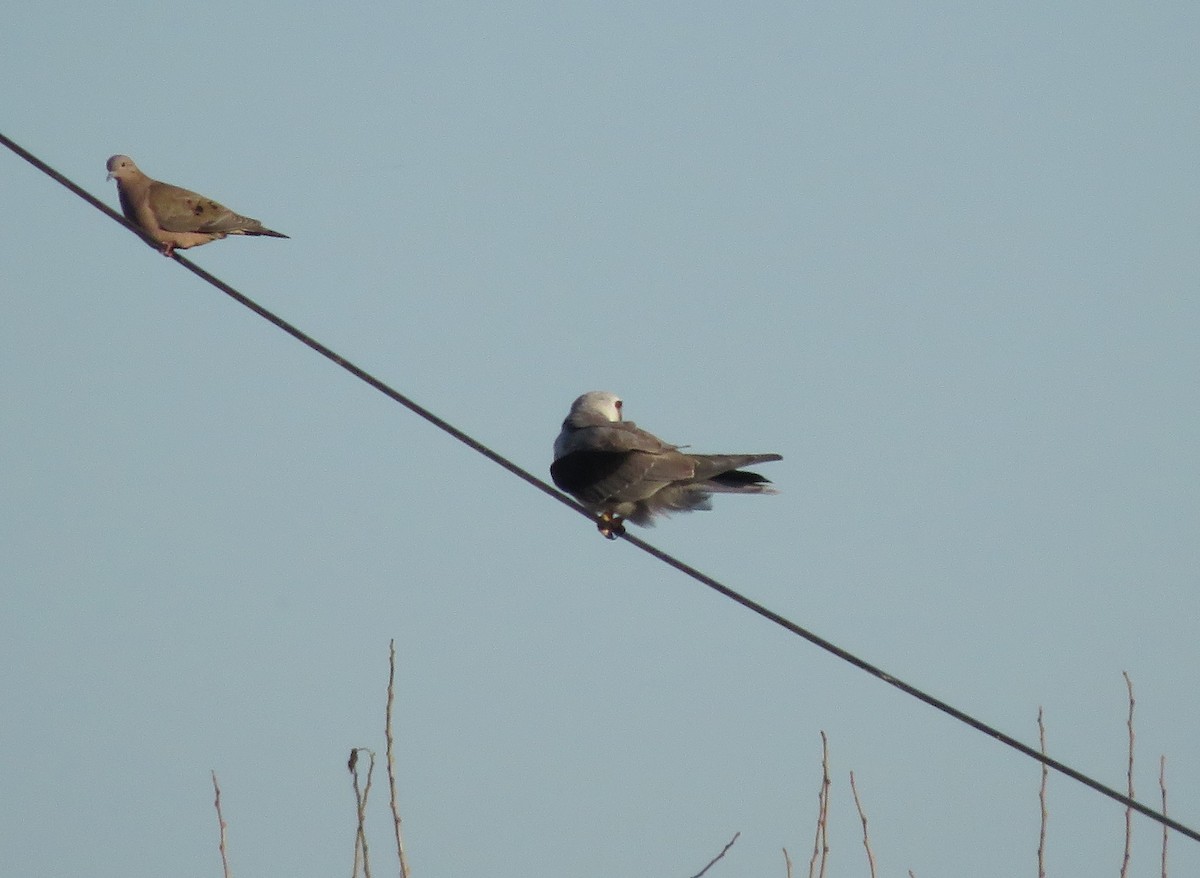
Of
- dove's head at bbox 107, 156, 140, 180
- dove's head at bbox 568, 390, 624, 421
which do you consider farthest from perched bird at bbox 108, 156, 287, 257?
dove's head at bbox 568, 390, 624, 421

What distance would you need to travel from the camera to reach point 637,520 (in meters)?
8.25

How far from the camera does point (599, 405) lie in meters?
9.35

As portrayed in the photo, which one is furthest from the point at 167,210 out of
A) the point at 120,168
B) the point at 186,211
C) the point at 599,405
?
the point at 599,405

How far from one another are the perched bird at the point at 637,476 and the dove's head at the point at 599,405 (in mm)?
691

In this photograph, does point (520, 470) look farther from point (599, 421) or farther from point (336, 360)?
point (599, 421)

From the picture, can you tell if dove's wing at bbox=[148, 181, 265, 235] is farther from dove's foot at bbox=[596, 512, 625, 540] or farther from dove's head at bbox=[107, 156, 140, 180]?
dove's foot at bbox=[596, 512, 625, 540]

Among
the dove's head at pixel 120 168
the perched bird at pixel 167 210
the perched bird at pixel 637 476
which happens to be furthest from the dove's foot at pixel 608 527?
the dove's head at pixel 120 168

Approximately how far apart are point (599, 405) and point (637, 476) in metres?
1.39

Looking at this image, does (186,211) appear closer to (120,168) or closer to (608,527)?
(120,168)

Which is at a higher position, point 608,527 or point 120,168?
point 120,168

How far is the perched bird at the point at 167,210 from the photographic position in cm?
934

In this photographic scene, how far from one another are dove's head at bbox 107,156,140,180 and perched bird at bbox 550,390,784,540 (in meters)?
2.81

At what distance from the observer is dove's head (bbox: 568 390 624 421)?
9.28 m

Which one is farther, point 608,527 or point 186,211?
point 186,211
